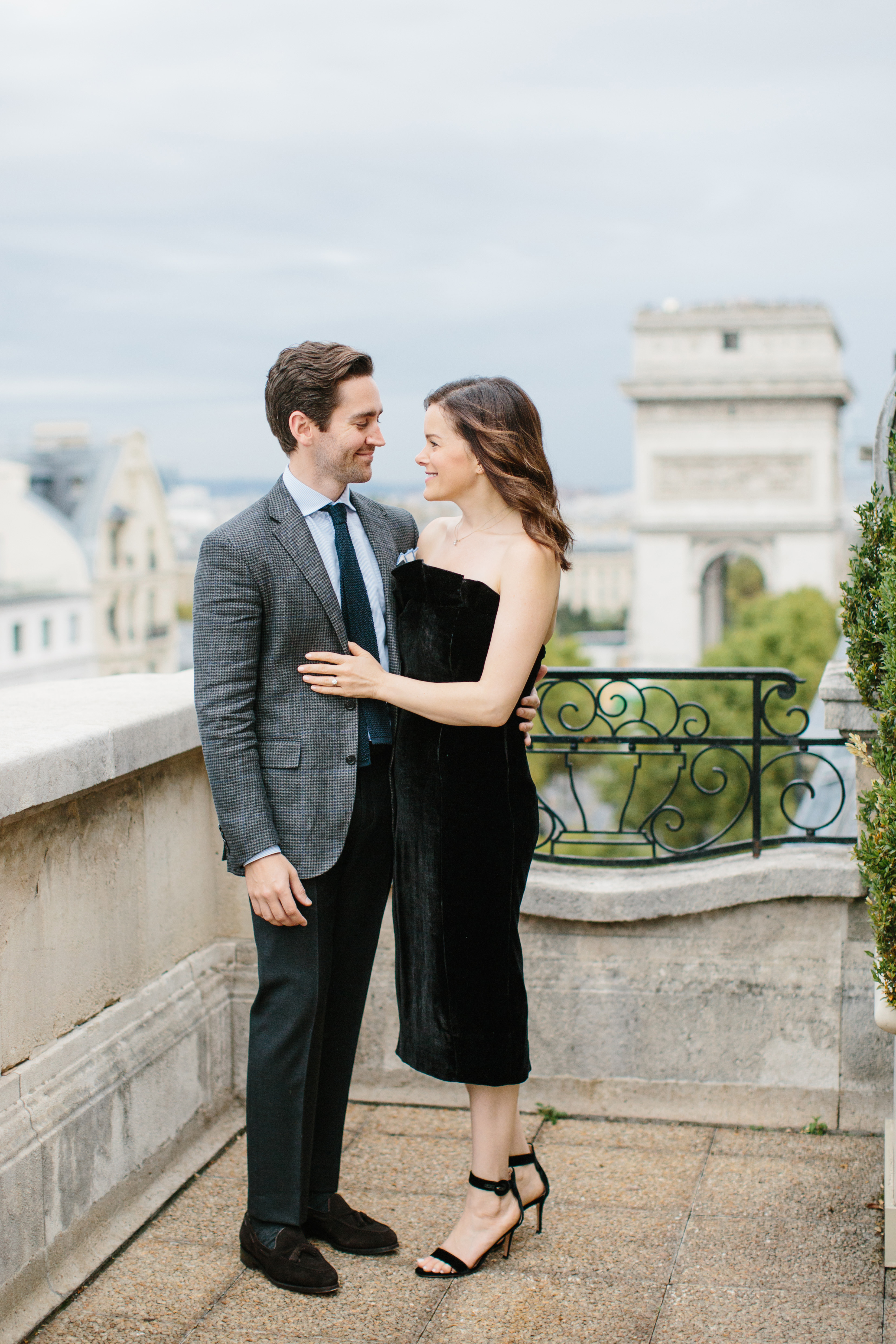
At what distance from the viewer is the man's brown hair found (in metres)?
3.20

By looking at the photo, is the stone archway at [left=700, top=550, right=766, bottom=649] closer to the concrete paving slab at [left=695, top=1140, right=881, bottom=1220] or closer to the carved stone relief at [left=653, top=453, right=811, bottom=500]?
the carved stone relief at [left=653, top=453, right=811, bottom=500]

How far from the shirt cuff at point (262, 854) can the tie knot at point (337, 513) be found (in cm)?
83

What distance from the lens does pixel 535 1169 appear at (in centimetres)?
362

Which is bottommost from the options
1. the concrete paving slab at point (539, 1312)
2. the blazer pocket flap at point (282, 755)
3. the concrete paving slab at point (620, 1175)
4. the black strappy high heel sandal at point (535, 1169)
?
the concrete paving slab at point (620, 1175)

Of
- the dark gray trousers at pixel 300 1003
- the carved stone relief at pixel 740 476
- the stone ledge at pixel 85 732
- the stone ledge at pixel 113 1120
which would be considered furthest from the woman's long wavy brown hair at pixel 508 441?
the carved stone relief at pixel 740 476

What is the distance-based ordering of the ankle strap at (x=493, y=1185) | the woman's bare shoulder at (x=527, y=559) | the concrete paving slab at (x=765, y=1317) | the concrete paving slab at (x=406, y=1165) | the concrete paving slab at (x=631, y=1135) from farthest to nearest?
1. the concrete paving slab at (x=631, y=1135)
2. the concrete paving slab at (x=406, y=1165)
3. the ankle strap at (x=493, y=1185)
4. the woman's bare shoulder at (x=527, y=559)
5. the concrete paving slab at (x=765, y=1317)

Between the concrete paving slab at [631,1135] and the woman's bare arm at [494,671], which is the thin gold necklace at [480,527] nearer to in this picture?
the woman's bare arm at [494,671]

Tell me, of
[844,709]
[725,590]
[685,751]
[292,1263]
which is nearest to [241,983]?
[292,1263]

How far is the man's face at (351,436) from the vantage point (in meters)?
3.23

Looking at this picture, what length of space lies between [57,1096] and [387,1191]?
1.08 meters

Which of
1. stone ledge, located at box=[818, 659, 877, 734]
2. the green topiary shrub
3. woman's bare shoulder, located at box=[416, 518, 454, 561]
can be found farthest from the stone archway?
woman's bare shoulder, located at box=[416, 518, 454, 561]

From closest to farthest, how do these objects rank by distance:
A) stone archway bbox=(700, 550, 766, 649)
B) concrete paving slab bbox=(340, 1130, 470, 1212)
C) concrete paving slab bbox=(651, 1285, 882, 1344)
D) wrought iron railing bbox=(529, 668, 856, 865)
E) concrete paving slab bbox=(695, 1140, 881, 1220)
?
concrete paving slab bbox=(651, 1285, 882, 1344) → concrete paving slab bbox=(695, 1140, 881, 1220) → concrete paving slab bbox=(340, 1130, 470, 1212) → wrought iron railing bbox=(529, 668, 856, 865) → stone archway bbox=(700, 550, 766, 649)

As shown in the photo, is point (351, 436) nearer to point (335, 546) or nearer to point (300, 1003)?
point (335, 546)

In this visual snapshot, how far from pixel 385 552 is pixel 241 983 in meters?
1.71
